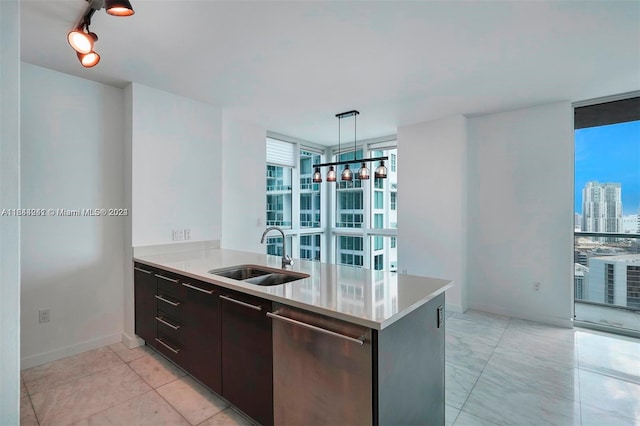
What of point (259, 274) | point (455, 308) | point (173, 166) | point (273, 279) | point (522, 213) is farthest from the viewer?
point (455, 308)

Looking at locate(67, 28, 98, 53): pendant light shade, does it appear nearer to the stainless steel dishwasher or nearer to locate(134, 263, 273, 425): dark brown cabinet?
locate(134, 263, 273, 425): dark brown cabinet

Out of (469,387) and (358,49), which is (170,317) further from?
(358,49)

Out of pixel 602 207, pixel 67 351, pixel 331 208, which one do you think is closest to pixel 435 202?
pixel 602 207

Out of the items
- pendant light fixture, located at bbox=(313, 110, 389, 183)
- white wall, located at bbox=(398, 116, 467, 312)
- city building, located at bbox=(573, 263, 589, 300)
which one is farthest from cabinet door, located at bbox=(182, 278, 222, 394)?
city building, located at bbox=(573, 263, 589, 300)

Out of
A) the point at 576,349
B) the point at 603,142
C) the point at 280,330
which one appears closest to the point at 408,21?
the point at 280,330

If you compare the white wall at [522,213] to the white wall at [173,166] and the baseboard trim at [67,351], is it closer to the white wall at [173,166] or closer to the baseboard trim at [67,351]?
the white wall at [173,166]

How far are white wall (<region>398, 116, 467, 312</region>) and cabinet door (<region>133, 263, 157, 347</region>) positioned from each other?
3369mm

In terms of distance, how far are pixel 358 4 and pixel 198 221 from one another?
2.71 metres

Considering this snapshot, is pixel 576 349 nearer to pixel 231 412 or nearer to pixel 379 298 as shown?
pixel 379 298

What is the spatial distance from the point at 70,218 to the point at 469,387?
379 cm

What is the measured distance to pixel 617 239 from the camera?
3453mm

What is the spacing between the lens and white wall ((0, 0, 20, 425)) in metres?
1.15

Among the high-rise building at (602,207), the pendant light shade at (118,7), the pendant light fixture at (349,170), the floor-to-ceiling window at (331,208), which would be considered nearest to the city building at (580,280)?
the high-rise building at (602,207)

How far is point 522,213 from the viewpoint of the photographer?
387cm
